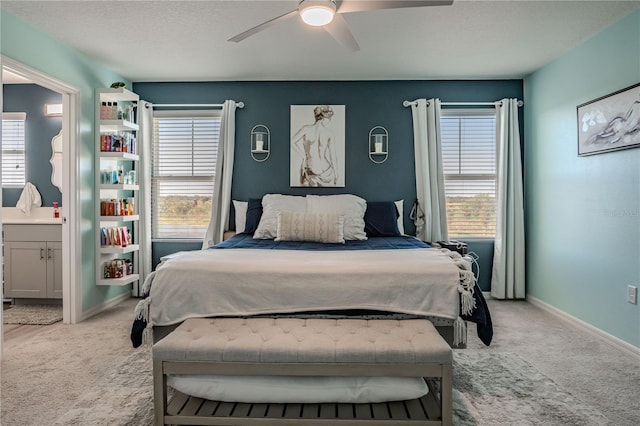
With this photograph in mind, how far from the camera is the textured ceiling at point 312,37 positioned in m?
3.07

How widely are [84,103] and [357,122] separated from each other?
8.90 feet

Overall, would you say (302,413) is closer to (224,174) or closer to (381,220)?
(381,220)

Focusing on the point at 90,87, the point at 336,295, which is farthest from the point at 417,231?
the point at 90,87

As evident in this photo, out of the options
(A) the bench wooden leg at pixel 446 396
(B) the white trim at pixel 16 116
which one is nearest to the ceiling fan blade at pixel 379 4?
(A) the bench wooden leg at pixel 446 396

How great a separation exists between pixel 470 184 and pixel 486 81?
115cm

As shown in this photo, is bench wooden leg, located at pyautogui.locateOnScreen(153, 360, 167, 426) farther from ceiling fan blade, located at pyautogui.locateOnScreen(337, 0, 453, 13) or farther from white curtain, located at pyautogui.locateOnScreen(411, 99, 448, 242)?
white curtain, located at pyautogui.locateOnScreen(411, 99, 448, 242)

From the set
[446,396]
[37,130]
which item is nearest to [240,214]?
[37,130]

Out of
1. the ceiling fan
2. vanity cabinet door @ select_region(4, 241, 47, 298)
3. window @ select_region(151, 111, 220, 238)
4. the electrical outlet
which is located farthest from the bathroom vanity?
the electrical outlet

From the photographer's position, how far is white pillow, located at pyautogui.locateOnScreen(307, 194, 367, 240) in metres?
4.04

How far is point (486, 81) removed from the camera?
4859 millimetres

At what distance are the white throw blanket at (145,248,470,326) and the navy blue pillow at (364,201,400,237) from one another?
1651mm

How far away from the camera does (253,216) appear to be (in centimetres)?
442

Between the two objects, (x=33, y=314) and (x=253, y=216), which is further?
(x=253, y=216)

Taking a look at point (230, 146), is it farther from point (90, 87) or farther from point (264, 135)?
point (90, 87)
